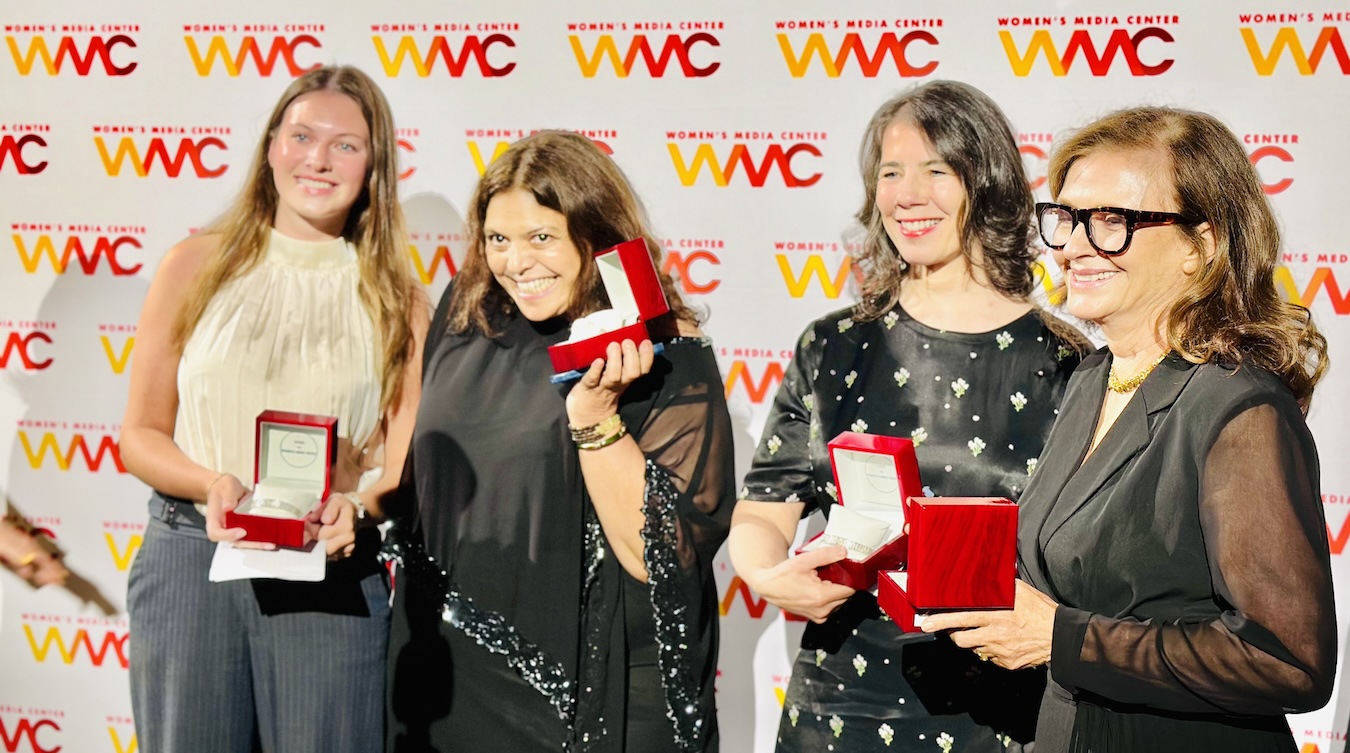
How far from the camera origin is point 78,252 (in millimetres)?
3482

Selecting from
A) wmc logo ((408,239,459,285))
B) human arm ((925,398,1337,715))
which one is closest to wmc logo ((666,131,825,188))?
wmc logo ((408,239,459,285))

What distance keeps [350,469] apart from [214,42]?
4.43 feet

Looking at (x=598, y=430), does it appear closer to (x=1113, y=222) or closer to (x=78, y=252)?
(x=1113, y=222)

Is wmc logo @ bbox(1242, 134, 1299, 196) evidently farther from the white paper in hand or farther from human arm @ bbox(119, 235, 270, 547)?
human arm @ bbox(119, 235, 270, 547)

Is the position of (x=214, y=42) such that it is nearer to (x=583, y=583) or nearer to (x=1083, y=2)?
(x=583, y=583)

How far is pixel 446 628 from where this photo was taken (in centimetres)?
268

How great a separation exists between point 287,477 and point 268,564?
0.66ft

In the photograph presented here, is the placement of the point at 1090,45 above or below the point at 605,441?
above

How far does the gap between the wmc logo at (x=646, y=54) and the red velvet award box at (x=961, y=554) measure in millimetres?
1570

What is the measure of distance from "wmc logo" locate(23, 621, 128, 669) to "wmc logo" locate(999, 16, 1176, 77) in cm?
304

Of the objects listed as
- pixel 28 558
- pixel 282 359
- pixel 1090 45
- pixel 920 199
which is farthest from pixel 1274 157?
pixel 28 558

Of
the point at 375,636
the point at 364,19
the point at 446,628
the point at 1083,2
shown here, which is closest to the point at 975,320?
the point at 1083,2

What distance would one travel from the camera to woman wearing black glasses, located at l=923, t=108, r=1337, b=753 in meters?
1.60

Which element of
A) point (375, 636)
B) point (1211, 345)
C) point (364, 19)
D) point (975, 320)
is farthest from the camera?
point (364, 19)
